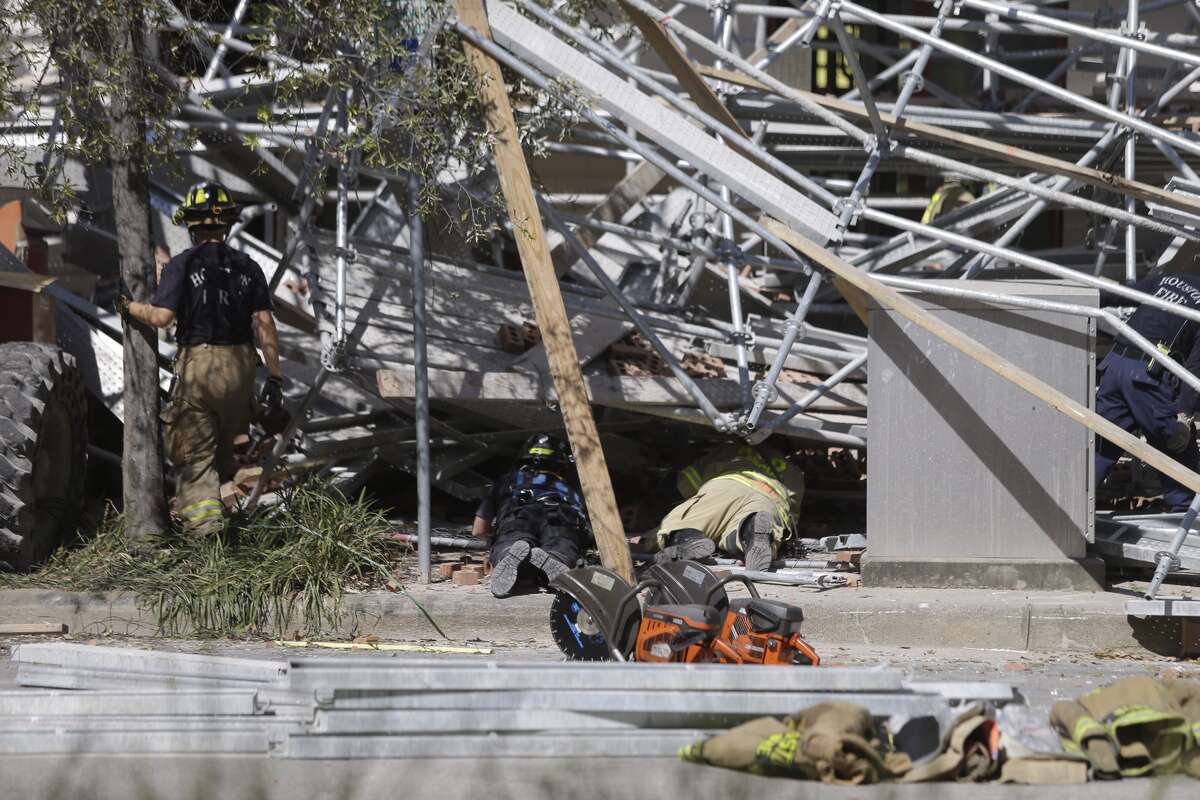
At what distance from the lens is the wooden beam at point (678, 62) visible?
7457mm

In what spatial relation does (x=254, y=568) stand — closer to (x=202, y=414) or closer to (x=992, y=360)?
(x=202, y=414)

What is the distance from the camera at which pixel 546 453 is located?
7.80 m

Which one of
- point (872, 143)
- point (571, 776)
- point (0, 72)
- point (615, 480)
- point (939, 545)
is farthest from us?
point (615, 480)

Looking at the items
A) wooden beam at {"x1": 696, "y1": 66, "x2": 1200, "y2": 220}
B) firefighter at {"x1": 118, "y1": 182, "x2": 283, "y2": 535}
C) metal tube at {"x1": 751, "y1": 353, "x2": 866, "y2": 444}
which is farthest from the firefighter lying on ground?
firefighter at {"x1": 118, "y1": 182, "x2": 283, "y2": 535}

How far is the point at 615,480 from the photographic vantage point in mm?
9438

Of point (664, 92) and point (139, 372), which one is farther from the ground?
→ point (664, 92)

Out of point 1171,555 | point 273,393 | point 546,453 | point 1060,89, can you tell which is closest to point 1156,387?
point 1171,555

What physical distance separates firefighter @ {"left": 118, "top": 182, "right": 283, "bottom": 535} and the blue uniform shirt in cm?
450

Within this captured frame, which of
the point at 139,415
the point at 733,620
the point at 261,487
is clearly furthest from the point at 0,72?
the point at 733,620

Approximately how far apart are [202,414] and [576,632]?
2.69 metres

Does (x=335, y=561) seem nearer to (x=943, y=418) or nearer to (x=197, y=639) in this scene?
(x=197, y=639)

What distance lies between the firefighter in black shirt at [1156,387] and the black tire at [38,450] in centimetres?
545

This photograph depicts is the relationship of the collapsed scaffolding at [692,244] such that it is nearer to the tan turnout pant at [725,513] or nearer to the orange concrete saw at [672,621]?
the tan turnout pant at [725,513]

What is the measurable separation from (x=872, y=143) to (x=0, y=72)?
13.7 feet
